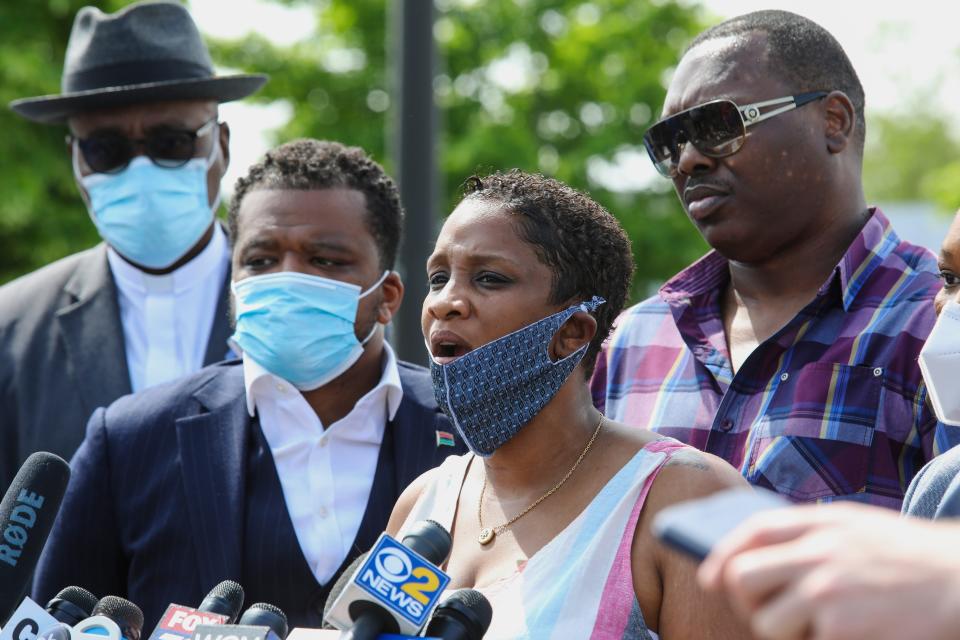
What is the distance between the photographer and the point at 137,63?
5852 mm

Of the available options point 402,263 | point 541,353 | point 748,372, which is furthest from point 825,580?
point 402,263

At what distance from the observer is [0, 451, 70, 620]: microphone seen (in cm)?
251

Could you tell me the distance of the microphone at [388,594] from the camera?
2205 millimetres

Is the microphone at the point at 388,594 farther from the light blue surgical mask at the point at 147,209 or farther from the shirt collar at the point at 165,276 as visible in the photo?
the light blue surgical mask at the point at 147,209

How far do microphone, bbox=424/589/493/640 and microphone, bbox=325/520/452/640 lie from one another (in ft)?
0.27

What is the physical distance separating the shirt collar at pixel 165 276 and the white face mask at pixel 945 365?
3.32 metres

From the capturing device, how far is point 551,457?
3377 millimetres

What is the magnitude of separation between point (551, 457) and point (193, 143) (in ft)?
10.0

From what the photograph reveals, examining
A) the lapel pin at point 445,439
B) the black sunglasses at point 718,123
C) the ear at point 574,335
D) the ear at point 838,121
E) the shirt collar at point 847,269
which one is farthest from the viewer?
the lapel pin at point 445,439

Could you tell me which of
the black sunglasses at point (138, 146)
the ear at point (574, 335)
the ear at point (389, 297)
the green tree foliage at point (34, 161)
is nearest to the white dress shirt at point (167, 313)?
the black sunglasses at point (138, 146)

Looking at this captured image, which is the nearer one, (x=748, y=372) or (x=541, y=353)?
(x=541, y=353)

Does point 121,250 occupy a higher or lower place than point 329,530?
higher

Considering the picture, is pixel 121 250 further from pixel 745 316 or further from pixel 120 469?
pixel 745 316

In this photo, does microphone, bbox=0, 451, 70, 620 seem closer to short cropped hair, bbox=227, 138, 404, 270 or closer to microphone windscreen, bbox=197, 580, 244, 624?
microphone windscreen, bbox=197, 580, 244, 624
